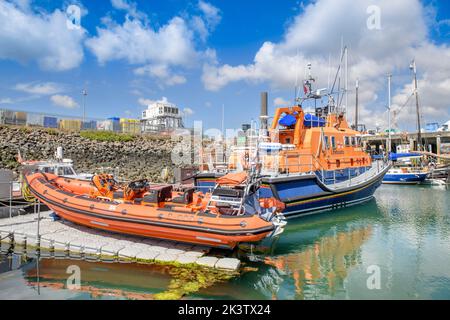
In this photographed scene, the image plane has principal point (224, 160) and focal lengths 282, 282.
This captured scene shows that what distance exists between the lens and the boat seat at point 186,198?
283 inches

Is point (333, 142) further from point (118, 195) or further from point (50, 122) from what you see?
point (50, 122)

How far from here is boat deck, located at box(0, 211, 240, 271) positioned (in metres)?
6.19

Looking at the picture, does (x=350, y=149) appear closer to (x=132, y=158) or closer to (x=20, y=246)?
(x=20, y=246)

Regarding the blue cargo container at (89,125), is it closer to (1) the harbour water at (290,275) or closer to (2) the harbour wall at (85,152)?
(2) the harbour wall at (85,152)

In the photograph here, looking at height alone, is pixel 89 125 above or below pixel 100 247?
above

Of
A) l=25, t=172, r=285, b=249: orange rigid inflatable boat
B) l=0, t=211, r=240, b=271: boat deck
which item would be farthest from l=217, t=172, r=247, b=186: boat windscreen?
l=0, t=211, r=240, b=271: boat deck

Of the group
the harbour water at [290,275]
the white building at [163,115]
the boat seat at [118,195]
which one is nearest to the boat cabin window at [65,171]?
the boat seat at [118,195]

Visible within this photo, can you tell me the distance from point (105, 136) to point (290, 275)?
2517cm

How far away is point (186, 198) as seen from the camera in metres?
7.23

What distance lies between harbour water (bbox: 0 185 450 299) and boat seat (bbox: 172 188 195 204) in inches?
70.4

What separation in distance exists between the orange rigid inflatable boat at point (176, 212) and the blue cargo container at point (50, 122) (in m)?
21.4

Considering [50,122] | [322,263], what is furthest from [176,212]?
[50,122]

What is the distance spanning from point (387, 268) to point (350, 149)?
312 inches
